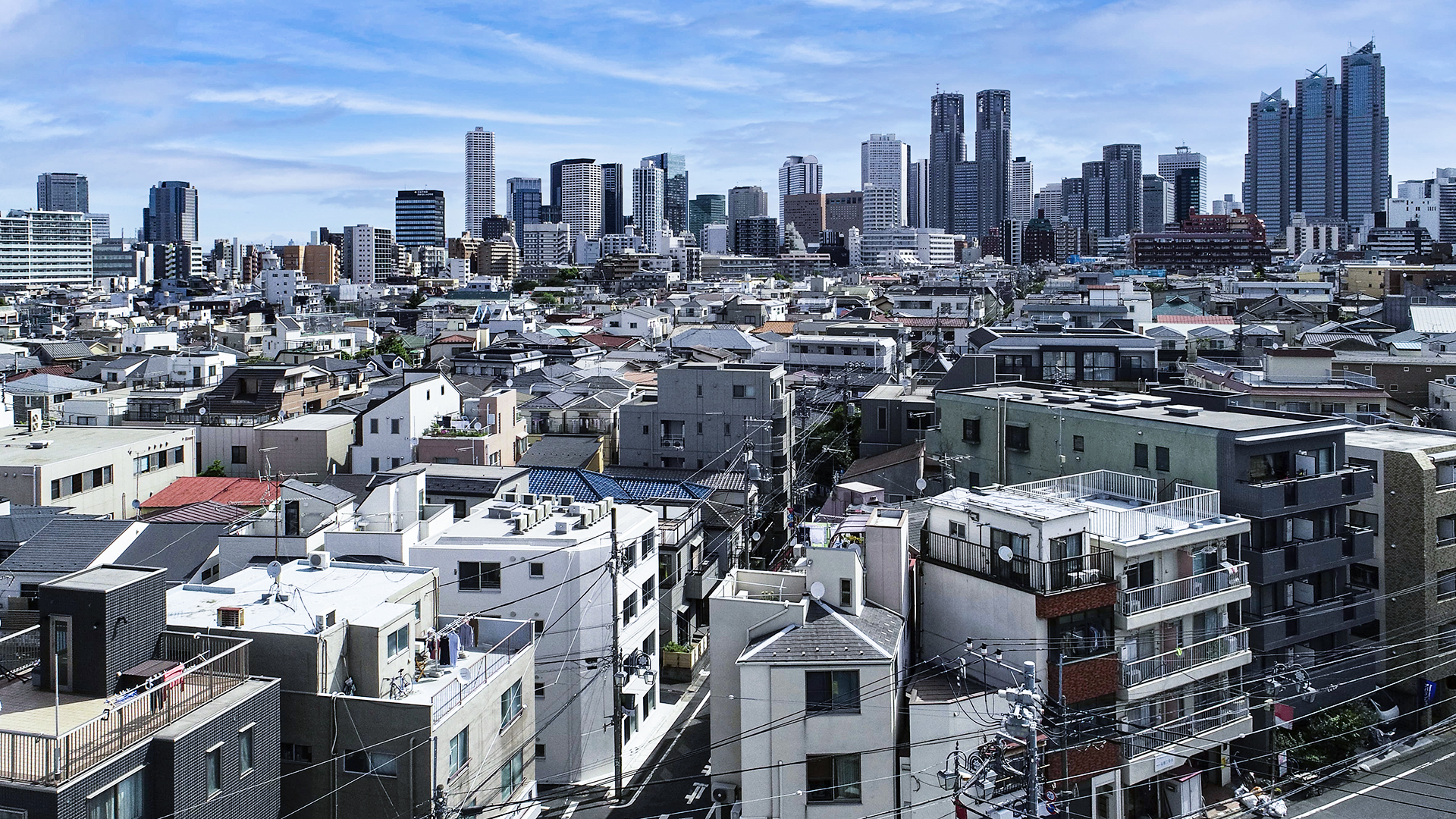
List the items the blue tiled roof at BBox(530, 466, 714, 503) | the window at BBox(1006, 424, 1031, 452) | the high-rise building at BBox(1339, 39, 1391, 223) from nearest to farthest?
1. the window at BBox(1006, 424, 1031, 452)
2. the blue tiled roof at BBox(530, 466, 714, 503)
3. the high-rise building at BBox(1339, 39, 1391, 223)

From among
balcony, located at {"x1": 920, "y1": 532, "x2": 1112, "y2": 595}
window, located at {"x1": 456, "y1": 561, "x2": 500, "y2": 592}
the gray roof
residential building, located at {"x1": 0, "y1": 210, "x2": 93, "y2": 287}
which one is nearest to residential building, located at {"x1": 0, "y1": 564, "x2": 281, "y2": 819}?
window, located at {"x1": 456, "y1": 561, "x2": 500, "y2": 592}

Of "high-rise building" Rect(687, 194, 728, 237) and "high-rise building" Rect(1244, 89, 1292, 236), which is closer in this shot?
"high-rise building" Rect(1244, 89, 1292, 236)

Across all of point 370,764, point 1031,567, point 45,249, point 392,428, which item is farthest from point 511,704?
point 45,249

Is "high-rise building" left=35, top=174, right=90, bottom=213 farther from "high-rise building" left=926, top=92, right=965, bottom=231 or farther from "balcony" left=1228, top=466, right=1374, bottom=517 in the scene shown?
"balcony" left=1228, top=466, right=1374, bottom=517

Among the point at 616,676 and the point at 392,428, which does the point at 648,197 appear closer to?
the point at 392,428

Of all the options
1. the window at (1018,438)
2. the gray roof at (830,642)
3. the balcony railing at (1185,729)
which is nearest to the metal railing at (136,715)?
the gray roof at (830,642)

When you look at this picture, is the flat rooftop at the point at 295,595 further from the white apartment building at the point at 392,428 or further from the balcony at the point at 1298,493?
the white apartment building at the point at 392,428
